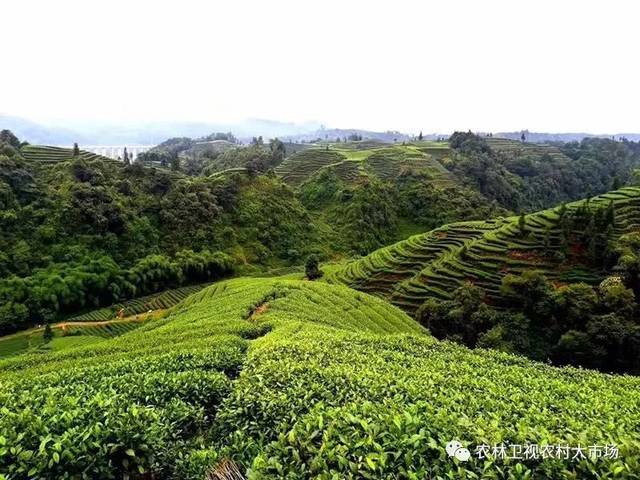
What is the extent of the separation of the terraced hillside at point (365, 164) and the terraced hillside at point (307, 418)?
248 feet

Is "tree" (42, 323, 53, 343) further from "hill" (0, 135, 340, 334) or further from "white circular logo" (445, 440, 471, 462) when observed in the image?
"white circular logo" (445, 440, 471, 462)

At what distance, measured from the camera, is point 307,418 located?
17.1ft

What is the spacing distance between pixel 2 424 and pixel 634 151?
224621mm

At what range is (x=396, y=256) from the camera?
48906 mm

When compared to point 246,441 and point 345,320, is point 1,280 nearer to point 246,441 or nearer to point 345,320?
point 345,320

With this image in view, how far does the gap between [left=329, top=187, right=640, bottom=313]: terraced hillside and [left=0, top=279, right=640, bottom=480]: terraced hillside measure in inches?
1076

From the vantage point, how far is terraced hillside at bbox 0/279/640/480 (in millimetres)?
4324

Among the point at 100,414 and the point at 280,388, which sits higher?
the point at 100,414

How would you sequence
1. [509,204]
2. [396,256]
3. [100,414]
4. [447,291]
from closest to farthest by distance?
[100,414] < [447,291] < [396,256] < [509,204]

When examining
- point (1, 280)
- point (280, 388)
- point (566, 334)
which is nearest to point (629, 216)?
point (566, 334)

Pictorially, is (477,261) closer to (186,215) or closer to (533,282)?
(533,282)

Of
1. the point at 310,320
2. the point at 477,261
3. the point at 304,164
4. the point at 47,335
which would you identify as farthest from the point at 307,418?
the point at 304,164

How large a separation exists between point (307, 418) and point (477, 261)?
1600 inches

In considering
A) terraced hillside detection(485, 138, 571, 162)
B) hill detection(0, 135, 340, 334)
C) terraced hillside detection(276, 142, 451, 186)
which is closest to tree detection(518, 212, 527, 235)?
hill detection(0, 135, 340, 334)
